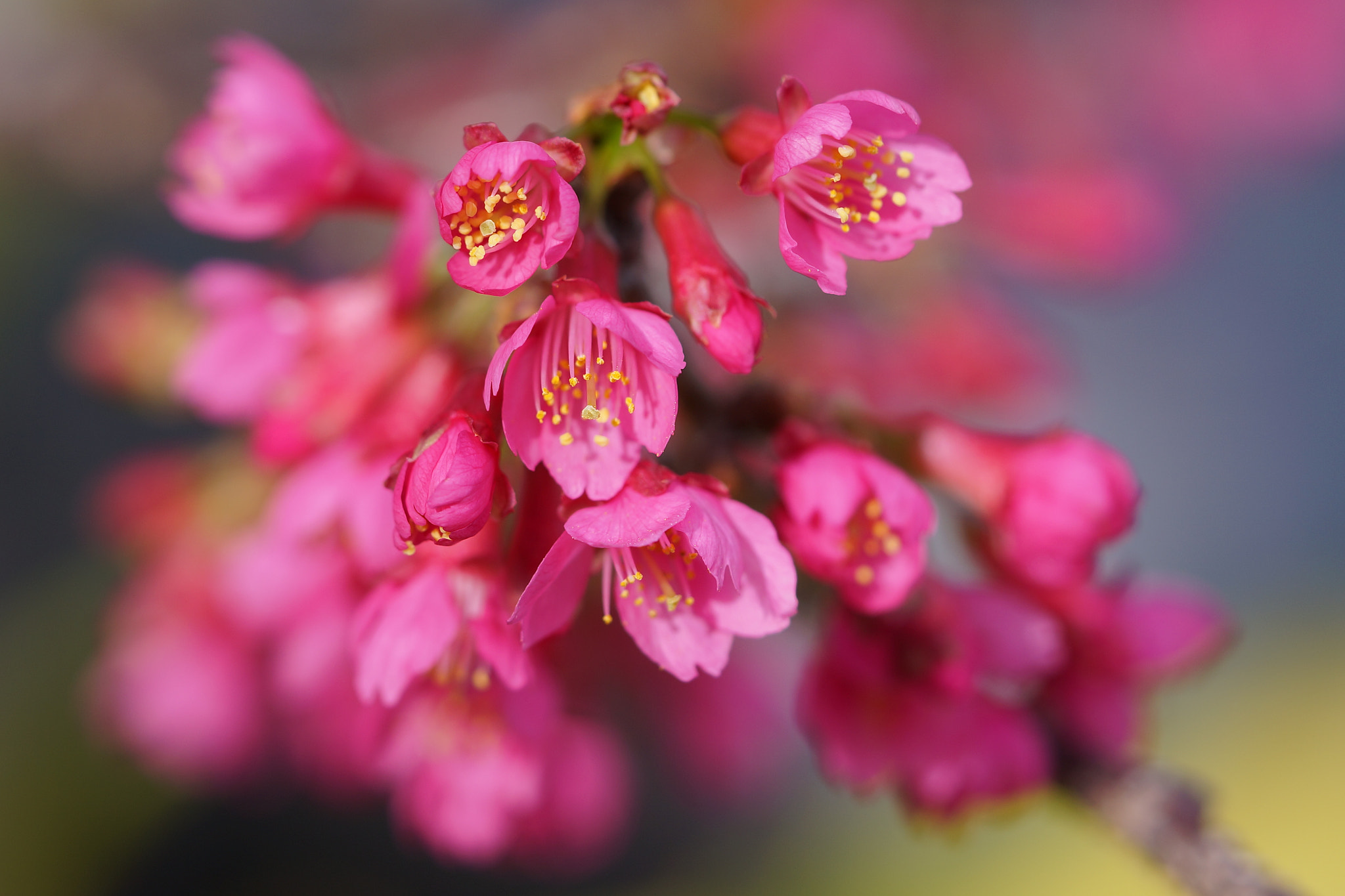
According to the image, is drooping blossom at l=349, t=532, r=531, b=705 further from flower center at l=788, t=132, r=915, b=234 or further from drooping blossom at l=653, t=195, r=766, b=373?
flower center at l=788, t=132, r=915, b=234

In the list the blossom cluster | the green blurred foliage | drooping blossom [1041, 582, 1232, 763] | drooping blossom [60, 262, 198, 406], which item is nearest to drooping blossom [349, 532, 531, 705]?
the blossom cluster

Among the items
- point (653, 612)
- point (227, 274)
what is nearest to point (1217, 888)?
point (653, 612)

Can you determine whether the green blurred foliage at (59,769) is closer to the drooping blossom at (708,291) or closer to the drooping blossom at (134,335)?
the drooping blossom at (134,335)

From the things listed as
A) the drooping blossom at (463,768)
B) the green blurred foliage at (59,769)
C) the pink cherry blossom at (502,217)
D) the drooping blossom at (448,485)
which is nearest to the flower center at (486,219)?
the pink cherry blossom at (502,217)

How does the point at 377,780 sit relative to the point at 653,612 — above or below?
Result: below

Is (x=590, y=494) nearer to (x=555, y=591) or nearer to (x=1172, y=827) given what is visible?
(x=555, y=591)

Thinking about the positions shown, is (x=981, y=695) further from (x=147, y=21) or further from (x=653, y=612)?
(x=147, y=21)
